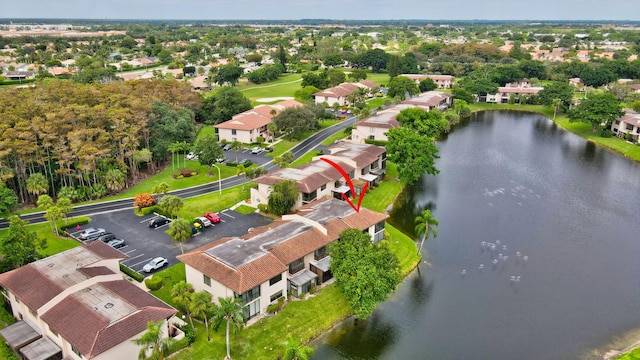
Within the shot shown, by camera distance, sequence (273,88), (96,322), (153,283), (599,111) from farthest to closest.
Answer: (273,88), (599,111), (153,283), (96,322)

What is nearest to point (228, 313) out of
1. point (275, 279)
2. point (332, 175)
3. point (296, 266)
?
point (275, 279)

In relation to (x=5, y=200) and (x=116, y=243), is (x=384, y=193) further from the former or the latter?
(x=5, y=200)

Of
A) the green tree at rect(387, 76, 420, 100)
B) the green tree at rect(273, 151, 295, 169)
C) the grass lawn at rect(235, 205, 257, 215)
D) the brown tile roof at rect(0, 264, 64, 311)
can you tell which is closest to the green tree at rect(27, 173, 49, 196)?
the brown tile roof at rect(0, 264, 64, 311)

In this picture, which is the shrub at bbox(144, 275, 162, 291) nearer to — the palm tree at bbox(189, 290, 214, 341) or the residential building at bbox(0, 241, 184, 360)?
the residential building at bbox(0, 241, 184, 360)

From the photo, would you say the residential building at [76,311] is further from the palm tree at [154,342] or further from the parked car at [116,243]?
the parked car at [116,243]

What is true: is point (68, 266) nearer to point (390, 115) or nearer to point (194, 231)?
point (194, 231)

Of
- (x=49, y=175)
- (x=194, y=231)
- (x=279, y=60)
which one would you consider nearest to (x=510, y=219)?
(x=194, y=231)

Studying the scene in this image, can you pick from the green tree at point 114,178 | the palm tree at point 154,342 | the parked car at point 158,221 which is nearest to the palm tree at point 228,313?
the palm tree at point 154,342
